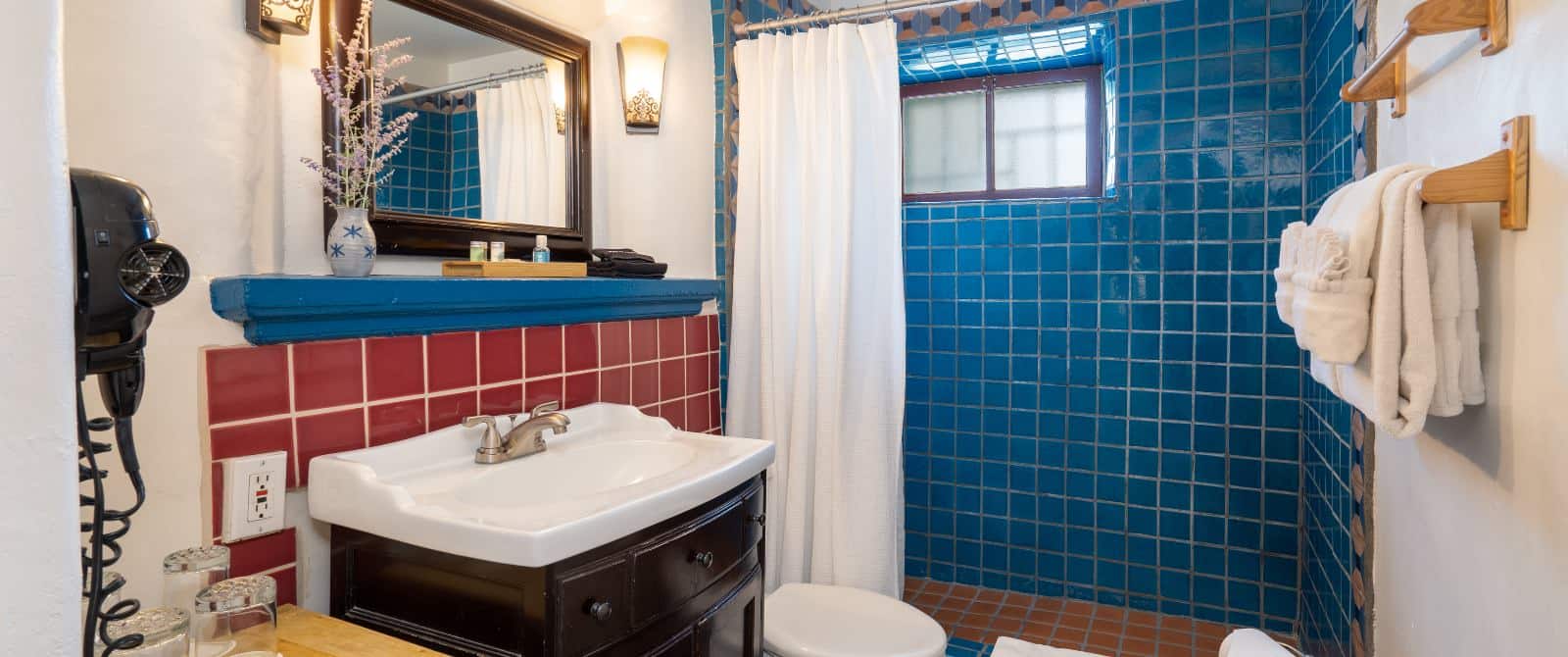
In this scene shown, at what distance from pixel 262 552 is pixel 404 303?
1.53ft

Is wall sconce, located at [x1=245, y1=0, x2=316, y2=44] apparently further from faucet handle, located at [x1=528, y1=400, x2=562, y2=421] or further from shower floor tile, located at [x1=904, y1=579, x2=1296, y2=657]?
shower floor tile, located at [x1=904, y1=579, x2=1296, y2=657]

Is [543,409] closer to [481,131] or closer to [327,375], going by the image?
[327,375]

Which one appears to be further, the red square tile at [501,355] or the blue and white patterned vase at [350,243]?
the red square tile at [501,355]

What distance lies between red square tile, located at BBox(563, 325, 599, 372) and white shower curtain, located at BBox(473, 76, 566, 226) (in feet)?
0.90

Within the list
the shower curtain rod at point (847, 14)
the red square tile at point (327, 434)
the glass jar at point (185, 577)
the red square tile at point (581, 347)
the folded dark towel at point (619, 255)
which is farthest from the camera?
the shower curtain rod at point (847, 14)

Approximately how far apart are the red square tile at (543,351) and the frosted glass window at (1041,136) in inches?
72.7

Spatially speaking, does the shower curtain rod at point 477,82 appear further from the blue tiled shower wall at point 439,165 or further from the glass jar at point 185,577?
the glass jar at point 185,577

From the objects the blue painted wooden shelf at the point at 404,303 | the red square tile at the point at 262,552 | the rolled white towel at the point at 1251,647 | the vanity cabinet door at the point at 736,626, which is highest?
the blue painted wooden shelf at the point at 404,303

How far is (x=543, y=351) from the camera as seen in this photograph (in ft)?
6.05

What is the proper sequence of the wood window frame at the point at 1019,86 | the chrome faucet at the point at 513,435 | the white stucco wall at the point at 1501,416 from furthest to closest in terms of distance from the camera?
1. the wood window frame at the point at 1019,86
2. the chrome faucet at the point at 513,435
3. the white stucco wall at the point at 1501,416

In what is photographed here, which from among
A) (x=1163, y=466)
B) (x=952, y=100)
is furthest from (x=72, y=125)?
(x=1163, y=466)

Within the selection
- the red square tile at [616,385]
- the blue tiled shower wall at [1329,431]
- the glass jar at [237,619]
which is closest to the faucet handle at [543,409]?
the red square tile at [616,385]

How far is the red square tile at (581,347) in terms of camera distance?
1.92m

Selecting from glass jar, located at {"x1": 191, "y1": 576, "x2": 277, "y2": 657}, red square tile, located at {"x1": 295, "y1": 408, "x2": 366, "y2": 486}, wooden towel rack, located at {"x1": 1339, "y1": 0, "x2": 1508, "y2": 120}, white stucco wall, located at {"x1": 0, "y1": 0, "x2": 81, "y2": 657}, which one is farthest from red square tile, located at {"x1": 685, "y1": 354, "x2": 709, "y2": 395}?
white stucco wall, located at {"x1": 0, "y1": 0, "x2": 81, "y2": 657}
